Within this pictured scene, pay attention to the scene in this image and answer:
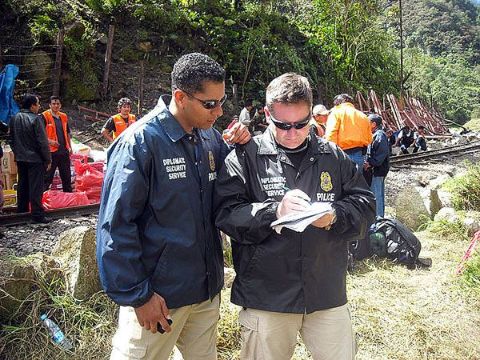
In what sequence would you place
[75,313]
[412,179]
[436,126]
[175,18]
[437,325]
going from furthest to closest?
1. [436,126]
2. [175,18]
3. [412,179]
4. [437,325]
5. [75,313]

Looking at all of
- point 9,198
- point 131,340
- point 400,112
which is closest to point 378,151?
point 131,340

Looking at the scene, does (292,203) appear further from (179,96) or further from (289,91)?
(179,96)

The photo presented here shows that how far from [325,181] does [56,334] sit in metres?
1.98

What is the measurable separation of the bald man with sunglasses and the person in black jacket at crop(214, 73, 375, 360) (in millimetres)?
148

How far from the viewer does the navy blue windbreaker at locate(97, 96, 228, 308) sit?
194 centimetres

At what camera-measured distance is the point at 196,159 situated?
7.27 feet

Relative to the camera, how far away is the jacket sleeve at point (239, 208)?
2.10m

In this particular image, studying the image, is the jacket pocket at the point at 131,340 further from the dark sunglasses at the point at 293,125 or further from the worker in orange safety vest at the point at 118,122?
the worker in orange safety vest at the point at 118,122

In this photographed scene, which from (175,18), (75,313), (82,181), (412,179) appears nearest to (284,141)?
(75,313)

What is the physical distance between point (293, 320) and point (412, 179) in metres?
9.96

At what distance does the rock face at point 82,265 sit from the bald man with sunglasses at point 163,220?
4.03 ft

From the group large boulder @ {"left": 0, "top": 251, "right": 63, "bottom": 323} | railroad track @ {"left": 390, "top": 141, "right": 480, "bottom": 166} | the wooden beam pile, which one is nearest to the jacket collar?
large boulder @ {"left": 0, "top": 251, "right": 63, "bottom": 323}

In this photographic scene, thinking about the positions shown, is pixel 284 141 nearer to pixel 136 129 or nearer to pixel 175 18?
pixel 136 129

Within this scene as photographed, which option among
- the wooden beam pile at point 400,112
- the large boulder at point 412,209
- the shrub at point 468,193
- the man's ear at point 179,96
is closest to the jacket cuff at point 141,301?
the man's ear at point 179,96
